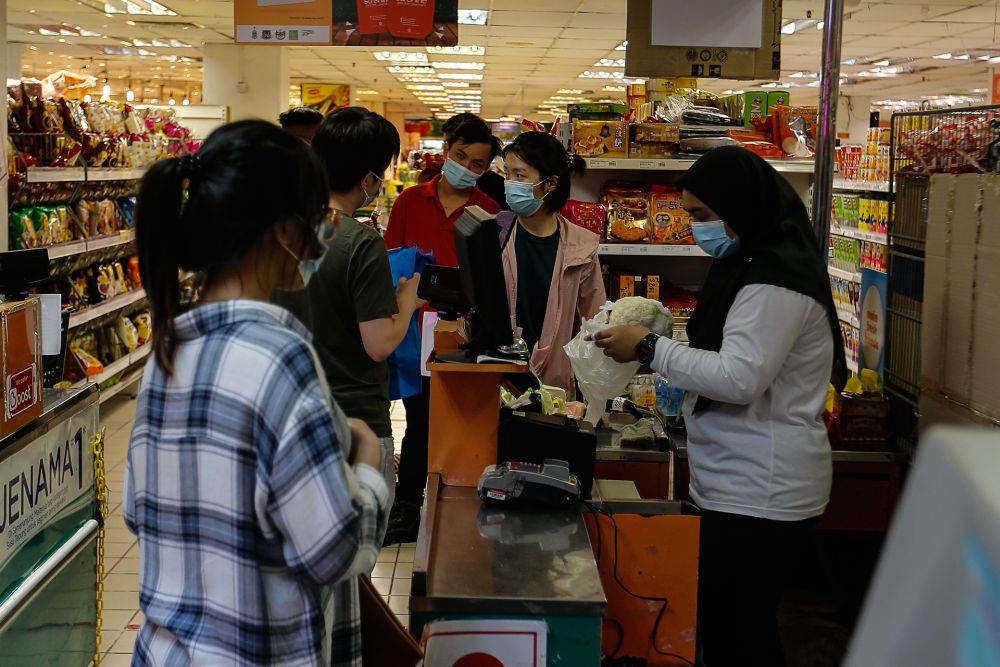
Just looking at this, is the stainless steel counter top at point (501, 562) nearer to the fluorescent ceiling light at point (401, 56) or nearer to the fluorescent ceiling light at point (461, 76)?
the fluorescent ceiling light at point (401, 56)

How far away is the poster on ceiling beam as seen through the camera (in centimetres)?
577

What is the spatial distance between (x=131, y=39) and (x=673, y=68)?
12.9 metres

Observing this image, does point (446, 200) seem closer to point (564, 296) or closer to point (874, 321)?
point (564, 296)

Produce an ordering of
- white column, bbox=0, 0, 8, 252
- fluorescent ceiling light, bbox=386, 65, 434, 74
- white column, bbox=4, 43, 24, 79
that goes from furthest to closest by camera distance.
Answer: fluorescent ceiling light, bbox=386, 65, 434, 74, white column, bbox=4, 43, 24, 79, white column, bbox=0, 0, 8, 252

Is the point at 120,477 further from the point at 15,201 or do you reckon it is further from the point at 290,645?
the point at 290,645

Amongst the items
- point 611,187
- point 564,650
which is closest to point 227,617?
point 564,650

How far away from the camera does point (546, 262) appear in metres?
3.97

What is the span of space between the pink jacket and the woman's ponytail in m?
2.50

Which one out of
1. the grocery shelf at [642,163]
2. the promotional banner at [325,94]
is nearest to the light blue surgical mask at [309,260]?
the grocery shelf at [642,163]

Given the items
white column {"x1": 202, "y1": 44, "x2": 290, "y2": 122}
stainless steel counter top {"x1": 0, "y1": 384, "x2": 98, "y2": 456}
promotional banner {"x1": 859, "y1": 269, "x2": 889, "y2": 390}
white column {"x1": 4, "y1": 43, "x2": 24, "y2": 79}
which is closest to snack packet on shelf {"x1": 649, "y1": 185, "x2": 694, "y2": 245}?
promotional banner {"x1": 859, "y1": 269, "x2": 889, "y2": 390}

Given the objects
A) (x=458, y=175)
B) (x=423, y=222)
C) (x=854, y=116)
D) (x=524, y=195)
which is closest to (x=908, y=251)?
(x=524, y=195)

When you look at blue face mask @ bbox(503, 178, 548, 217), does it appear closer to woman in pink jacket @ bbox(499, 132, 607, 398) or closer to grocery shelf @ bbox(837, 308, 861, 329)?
woman in pink jacket @ bbox(499, 132, 607, 398)

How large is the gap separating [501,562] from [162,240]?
1040 mm

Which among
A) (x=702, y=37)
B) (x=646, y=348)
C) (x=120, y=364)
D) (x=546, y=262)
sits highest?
(x=702, y=37)
